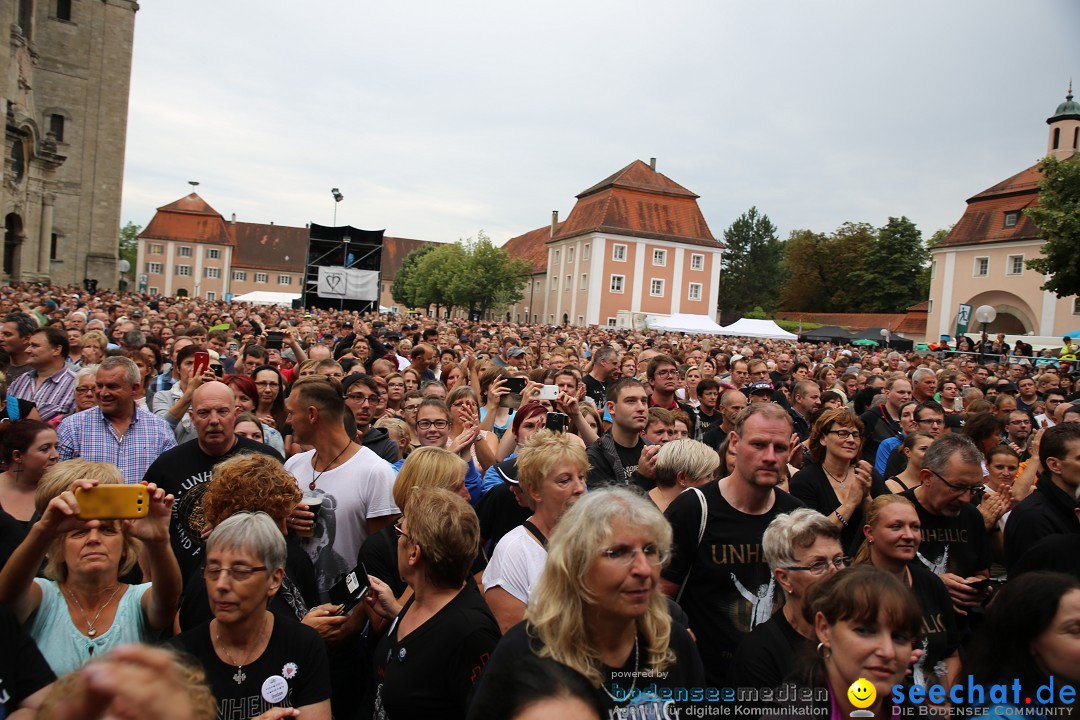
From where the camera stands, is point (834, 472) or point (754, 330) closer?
point (834, 472)

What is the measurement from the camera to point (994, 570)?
4.76 meters

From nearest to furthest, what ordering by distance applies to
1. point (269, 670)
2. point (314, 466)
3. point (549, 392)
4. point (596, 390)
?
point (269, 670)
point (314, 466)
point (549, 392)
point (596, 390)

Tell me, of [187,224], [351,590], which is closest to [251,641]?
[351,590]

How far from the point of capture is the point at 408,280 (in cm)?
8162

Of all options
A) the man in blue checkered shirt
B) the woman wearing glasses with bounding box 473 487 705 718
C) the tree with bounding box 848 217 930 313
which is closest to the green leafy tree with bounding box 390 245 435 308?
the tree with bounding box 848 217 930 313

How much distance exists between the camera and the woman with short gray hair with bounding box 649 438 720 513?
4273mm

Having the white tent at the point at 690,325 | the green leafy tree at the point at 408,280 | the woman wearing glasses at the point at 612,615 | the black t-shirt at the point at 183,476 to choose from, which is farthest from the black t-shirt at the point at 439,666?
the green leafy tree at the point at 408,280

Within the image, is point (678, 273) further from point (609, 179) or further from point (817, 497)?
point (817, 497)

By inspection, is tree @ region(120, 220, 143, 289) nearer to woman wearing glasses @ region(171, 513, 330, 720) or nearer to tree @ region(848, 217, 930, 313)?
tree @ region(848, 217, 930, 313)

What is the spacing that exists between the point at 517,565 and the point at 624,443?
7.99 feet

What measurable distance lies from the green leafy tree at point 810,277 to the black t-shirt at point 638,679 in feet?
257

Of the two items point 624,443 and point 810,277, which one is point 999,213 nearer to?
point 810,277

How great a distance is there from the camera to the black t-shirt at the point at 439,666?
270 cm

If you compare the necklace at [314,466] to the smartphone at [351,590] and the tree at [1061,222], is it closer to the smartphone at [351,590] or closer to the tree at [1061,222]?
the smartphone at [351,590]
